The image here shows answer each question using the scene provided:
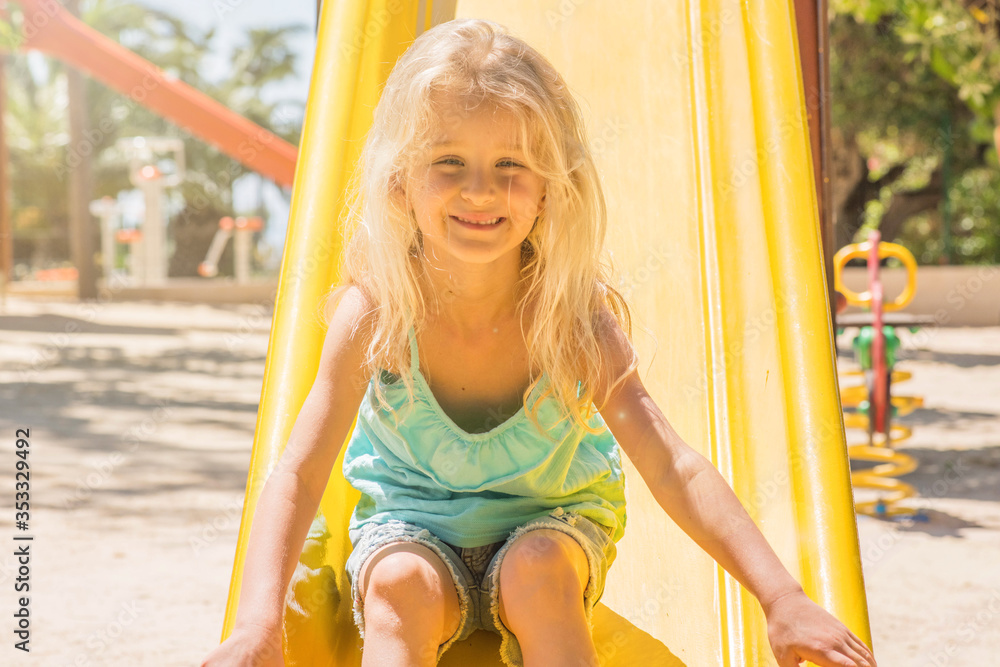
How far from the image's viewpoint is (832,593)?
1.54m

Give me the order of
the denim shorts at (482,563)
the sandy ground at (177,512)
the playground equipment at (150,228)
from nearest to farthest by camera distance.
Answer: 1. the denim shorts at (482,563)
2. the sandy ground at (177,512)
3. the playground equipment at (150,228)

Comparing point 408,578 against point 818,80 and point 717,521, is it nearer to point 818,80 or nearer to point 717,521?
point 717,521

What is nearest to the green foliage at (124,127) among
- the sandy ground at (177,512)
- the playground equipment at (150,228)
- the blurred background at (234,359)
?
the blurred background at (234,359)

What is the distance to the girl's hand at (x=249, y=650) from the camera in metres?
1.23

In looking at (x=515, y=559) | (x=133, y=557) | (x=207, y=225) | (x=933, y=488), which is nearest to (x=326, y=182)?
(x=515, y=559)

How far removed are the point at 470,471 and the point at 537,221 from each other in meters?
0.43

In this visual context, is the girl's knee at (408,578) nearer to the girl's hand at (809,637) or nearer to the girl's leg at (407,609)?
the girl's leg at (407,609)

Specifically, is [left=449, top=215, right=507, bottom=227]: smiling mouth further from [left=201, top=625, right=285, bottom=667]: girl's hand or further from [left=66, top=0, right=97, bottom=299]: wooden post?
[left=66, top=0, right=97, bottom=299]: wooden post

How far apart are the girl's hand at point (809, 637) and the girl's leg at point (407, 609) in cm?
46

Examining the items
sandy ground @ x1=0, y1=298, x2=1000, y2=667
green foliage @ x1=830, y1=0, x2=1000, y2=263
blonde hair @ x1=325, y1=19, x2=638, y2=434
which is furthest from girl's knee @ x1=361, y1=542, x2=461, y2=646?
green foliage @ x1=830, y1=0, x2=1000, y2=263

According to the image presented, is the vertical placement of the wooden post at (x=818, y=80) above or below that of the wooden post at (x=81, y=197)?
below

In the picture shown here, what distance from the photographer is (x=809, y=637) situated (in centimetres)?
130

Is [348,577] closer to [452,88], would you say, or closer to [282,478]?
[282,478]

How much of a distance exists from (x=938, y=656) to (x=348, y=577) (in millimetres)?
1565
